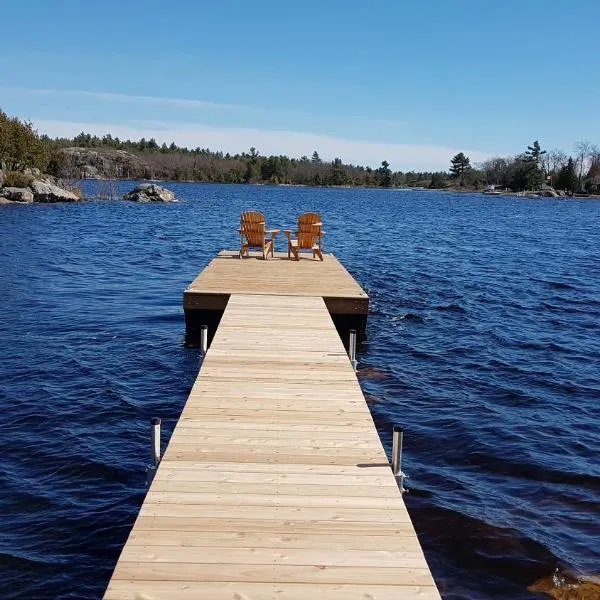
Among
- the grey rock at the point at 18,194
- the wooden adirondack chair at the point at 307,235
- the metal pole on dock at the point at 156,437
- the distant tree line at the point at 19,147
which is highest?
the distant tree line at the point at 19,147

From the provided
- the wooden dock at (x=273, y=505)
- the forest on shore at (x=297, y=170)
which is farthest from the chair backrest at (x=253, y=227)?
the forest on shore at (x=297, y=170)

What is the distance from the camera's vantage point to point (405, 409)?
8227 mm

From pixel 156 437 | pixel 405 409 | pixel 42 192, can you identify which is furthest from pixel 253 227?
pixel 42 192

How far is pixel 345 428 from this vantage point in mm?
5254

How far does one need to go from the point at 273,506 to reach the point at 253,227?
36.3ft

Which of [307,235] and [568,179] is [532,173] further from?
[307,235]

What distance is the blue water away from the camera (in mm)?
5184

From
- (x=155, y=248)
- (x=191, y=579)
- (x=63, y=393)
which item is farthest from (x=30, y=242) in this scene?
(x=191, y=579)

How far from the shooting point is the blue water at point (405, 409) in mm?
5184

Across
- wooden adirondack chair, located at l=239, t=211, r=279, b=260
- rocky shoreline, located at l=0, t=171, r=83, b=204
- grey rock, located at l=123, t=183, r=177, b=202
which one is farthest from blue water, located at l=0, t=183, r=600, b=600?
grey rock, located at l=123, t=183, r=177, b=202

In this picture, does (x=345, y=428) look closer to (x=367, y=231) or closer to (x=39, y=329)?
(x=39, y=329)

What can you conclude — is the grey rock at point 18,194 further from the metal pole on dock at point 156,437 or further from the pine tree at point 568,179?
the pine tree at point 568,179

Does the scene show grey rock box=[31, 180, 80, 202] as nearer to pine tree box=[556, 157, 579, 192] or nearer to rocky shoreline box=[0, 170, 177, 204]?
rocky shoreline box=[0, 170, 177, 204]

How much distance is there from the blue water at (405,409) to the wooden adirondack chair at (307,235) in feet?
6.84
